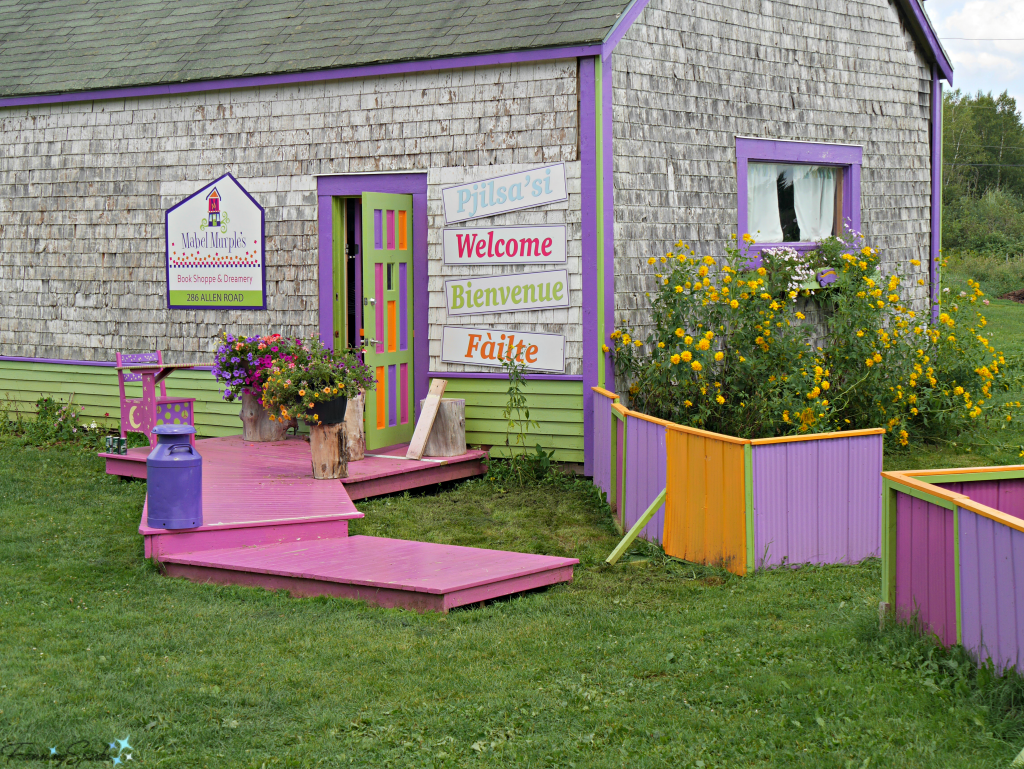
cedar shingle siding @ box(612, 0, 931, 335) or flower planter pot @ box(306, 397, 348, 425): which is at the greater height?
cedar shingle siding @ box(612, 0, 931, 335)

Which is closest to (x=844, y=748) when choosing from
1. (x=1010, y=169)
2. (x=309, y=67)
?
(x=309, y=67)

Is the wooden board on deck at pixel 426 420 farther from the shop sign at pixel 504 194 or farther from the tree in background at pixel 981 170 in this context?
the tree in background at pixel 981 170

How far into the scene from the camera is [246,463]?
9.45 metres

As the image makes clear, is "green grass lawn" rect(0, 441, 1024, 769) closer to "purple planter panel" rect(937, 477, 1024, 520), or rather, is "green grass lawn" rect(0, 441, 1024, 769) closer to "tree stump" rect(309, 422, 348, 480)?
"purple planter panel" rect(937, 477, 1024, 520)

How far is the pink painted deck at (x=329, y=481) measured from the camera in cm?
896

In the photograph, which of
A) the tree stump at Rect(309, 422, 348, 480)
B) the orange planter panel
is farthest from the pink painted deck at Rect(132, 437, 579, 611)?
the orange planter panel

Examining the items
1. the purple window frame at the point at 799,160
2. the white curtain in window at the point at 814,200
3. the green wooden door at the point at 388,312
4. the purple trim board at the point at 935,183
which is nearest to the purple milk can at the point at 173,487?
the green wooden door at the point at 388,312

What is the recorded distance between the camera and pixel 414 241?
10062 mm

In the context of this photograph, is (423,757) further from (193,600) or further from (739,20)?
(739,20)

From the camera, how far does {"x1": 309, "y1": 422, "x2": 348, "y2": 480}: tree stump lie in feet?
28.6

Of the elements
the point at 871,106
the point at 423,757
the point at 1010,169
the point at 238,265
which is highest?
the point at 1010,169

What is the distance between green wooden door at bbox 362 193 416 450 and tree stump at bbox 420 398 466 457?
0.58 metres

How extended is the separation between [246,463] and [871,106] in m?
7.57

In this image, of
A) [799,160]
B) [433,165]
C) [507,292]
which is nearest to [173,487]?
[507,292]
